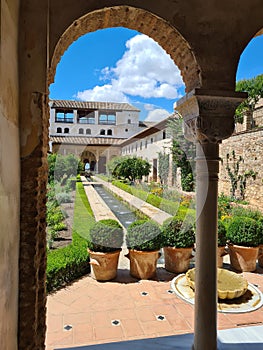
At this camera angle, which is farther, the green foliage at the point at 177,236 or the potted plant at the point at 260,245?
the potted plant at the point at 260,245

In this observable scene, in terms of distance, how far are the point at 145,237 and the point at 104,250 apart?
2.44 ft

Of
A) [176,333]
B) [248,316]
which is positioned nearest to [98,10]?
[176,333]

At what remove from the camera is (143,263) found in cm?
472

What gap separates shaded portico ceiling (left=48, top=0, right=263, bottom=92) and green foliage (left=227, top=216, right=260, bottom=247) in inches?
143

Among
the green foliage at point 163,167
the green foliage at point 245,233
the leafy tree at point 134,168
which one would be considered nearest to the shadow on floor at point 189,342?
the green foliage at point 245,233

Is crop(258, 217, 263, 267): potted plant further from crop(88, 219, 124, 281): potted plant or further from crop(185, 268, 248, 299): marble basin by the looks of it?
crop(88, 219, 124, 281): potted plant

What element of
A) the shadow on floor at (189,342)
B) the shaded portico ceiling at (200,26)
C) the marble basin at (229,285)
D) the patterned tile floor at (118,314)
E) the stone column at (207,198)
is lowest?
the patterned tile floor at (118,314)

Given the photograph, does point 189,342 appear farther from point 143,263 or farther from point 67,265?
point 67,265

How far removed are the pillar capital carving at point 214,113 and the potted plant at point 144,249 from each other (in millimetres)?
2827

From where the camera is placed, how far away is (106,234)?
187 inches

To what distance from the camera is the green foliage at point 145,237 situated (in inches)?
187

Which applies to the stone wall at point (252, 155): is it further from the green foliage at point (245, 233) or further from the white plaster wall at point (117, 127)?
the white plaster wall at point (117, 127)

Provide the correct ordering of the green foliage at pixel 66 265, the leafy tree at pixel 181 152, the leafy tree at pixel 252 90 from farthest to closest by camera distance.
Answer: the leafy tree at pixel 252 90, the leafy tree at pixel 181 152, the green foliage at pixel 66 265

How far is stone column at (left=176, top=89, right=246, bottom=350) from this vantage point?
2.27 meters
